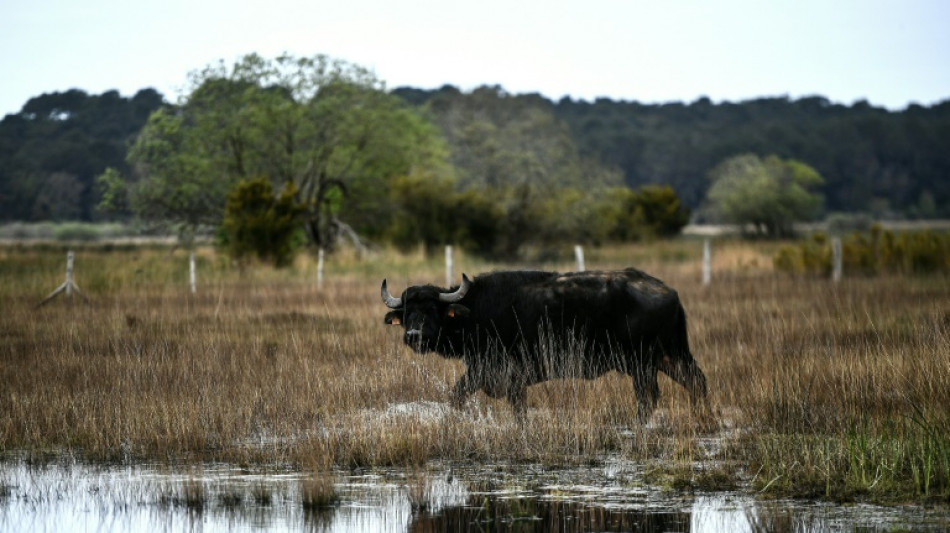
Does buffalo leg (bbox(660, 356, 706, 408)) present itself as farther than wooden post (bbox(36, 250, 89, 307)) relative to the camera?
No

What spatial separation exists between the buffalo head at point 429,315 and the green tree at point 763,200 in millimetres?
59297

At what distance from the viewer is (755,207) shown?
71438 millimetres

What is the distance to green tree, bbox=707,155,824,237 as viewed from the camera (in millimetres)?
71250

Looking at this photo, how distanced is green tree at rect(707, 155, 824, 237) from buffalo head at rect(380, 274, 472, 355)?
59.3 meters

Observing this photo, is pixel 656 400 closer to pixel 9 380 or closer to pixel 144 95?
pixel 9 380

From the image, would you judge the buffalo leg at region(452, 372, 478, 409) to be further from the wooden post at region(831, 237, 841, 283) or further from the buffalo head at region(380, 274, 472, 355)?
the wooden post at region(831, 237, 841, 283)

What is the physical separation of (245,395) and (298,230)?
32.2m

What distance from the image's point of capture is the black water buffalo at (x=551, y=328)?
1060 cm

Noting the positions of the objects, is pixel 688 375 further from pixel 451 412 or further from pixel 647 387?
pixel 451 412

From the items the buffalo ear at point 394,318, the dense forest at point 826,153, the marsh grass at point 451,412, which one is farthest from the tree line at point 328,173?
the dense forest at point 826,153

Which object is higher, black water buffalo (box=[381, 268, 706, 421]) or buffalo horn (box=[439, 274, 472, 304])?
buffalo horn (box=[439, 274, 472, 304])

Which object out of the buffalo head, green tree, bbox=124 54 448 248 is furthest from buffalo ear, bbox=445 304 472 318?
green tree, bbox=124 54 448 248

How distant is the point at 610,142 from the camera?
139000 mm

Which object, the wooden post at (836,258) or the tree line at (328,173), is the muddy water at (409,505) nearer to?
the wooden post at (836,258)
